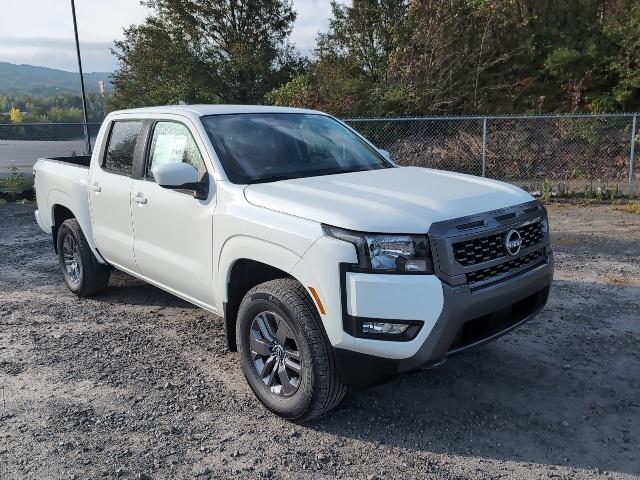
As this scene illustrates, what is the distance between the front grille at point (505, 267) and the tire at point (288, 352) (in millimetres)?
851

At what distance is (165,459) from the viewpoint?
10.1 feet

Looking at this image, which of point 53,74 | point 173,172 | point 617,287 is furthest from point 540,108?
point 53,74

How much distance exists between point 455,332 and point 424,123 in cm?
1142

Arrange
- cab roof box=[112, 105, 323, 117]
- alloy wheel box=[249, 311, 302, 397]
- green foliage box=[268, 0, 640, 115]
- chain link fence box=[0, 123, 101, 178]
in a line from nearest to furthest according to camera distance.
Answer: alloy wheel box=[249, 311, 302, 397] < cab roof box=[112, 105, 323, 117] < green foliage box=[268, 0, 640, 115] < chain link fence box=[0, 123, 101, 178]

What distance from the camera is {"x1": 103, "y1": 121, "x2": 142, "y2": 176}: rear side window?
4.70 meters

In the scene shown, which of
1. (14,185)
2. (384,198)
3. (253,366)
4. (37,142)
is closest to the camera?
(384,198)

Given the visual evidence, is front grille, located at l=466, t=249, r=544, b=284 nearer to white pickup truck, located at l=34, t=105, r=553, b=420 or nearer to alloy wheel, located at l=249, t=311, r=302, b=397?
white pickup truck, located at l=34, t=105, r=553, b=420

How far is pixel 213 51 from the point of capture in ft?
67.1

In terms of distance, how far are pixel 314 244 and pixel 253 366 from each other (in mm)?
1045

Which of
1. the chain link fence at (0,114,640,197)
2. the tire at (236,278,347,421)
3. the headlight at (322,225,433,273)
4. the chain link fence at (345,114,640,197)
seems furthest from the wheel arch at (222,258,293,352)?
the chain link fence at (345,114,640,197)

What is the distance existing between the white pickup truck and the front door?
14 millimetres

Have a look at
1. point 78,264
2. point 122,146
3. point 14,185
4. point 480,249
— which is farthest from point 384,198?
point 14,185

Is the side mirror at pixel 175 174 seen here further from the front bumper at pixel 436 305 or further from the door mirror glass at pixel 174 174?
the front bumper at pixel 436 305

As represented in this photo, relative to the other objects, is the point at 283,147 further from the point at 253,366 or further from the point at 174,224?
the point at 253,366
